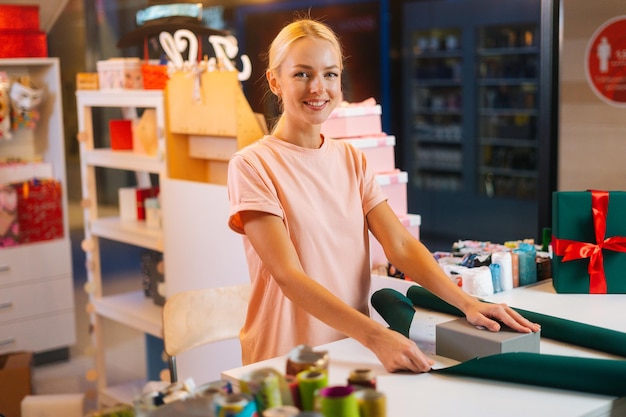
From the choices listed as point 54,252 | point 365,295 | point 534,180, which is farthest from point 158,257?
point 534,180

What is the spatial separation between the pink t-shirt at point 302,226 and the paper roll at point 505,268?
20.2 inches

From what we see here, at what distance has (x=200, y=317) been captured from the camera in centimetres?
280

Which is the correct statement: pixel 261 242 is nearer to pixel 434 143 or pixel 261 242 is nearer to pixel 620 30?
pixel 620 30

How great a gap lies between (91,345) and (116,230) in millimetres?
1453

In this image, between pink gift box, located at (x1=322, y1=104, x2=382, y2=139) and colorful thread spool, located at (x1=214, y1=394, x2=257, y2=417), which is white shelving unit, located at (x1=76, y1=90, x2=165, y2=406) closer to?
pink gift box, located at (x1=322, y1=104, x2=382, y2=139)

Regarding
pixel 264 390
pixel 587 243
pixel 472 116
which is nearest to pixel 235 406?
pixel 264 390

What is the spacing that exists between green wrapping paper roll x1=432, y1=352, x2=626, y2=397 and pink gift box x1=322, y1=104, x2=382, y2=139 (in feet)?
6.09

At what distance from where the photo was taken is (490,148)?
29.5ft

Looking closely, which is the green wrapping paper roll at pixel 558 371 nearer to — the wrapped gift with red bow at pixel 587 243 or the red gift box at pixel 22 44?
the wrapped gift with red bow at pixel 587 243

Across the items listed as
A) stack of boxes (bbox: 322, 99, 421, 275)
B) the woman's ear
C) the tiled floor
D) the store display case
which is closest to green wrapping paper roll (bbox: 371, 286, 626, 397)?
the woman's ear

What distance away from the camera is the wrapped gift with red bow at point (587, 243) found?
2.66 metres

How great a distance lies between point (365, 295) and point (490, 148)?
6900mm

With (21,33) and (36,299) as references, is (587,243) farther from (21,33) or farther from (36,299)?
(21,33)

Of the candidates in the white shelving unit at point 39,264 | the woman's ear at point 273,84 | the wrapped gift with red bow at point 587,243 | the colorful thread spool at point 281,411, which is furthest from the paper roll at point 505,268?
the white shelving unit at point 39,264
